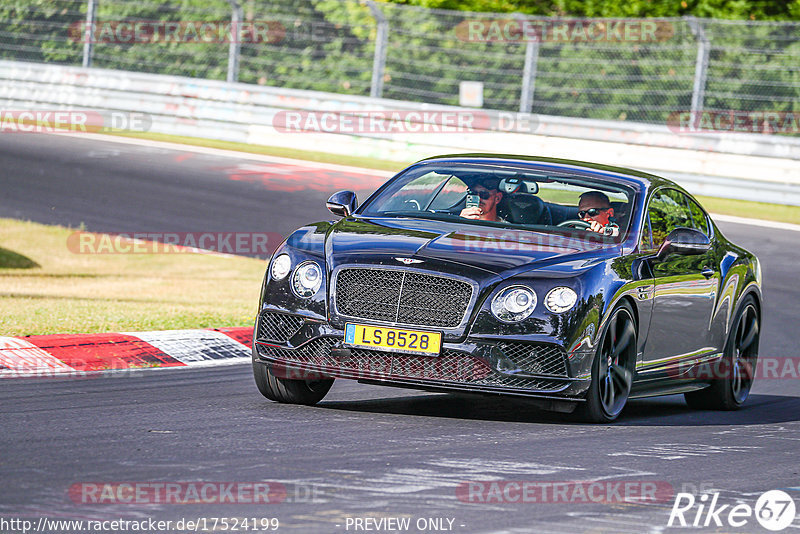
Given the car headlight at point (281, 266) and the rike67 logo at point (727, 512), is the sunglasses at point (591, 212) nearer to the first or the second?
the car headlight at point (281, 266)

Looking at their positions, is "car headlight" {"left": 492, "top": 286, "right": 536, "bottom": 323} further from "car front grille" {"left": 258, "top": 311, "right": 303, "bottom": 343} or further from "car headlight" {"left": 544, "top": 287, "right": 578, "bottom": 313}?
"car front grille" {"left": 258, "top": 311, "right": 303, "bottom": 343}

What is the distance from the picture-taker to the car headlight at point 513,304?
7.22 metres

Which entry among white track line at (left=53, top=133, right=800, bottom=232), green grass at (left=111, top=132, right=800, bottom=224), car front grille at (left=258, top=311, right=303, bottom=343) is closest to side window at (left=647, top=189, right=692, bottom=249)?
car front grille at (left=258, top=311, right=303, bottom=343)

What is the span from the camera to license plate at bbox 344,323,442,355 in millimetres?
7238

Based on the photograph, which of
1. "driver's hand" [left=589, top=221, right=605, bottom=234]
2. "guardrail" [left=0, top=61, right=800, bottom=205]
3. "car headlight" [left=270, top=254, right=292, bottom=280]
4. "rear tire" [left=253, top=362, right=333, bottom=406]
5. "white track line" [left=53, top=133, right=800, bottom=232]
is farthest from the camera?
"white track line" [left=53, top=133, right=800, bottom=232]

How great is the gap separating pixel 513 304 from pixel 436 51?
1580cm

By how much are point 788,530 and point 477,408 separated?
3.04m

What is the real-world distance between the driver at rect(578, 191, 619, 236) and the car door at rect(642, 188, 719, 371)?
0.26 metres

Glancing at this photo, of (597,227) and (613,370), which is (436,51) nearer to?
(597,227)

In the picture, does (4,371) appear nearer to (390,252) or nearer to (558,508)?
(390,252)

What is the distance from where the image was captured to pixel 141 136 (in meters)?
24.2

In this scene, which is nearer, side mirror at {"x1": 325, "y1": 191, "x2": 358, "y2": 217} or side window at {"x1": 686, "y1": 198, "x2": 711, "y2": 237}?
side mirror at {"x1": 325, "y1": 191, "x2": 358, "y2": 217}

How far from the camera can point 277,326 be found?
7656 mm

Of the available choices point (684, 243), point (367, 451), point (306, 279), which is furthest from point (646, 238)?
point (367, 451)
